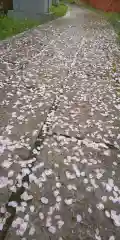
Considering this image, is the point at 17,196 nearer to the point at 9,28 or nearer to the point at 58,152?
the point at 58,152

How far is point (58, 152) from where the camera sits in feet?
10.4

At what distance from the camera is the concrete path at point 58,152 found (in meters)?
2.15

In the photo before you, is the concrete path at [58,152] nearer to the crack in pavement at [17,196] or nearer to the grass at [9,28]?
the crack in pavement at [17,196]

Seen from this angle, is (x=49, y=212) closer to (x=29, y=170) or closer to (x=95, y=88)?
(x=29, y=170)

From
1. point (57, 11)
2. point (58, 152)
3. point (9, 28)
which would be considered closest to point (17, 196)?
point (58, 152)

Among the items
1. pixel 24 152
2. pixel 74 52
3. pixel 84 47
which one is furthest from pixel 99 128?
pixel 84 47

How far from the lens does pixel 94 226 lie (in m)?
2.16

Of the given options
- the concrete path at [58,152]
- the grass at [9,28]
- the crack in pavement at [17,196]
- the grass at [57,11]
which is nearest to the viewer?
the crack in pavement at [17,196]

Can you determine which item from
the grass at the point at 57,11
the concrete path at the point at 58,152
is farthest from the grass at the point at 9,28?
the grass at the point at 57,11

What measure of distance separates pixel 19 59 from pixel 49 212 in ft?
19.2

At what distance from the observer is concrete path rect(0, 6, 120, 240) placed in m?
2.15

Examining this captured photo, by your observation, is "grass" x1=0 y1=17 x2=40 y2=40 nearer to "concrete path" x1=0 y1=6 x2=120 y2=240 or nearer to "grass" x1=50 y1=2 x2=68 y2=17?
"concrete path" x1=0 y1=6 x2=120 y2=240

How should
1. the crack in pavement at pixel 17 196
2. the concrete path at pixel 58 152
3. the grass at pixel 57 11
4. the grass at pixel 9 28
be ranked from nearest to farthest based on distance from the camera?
the crack in pavement at pixel 17 196 < the concrete path at pixel 58 152 < the grass at pixel 9 28 < the grass at pixel 57 11

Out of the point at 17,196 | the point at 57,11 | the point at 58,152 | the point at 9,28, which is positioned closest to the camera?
the point at 17,196
